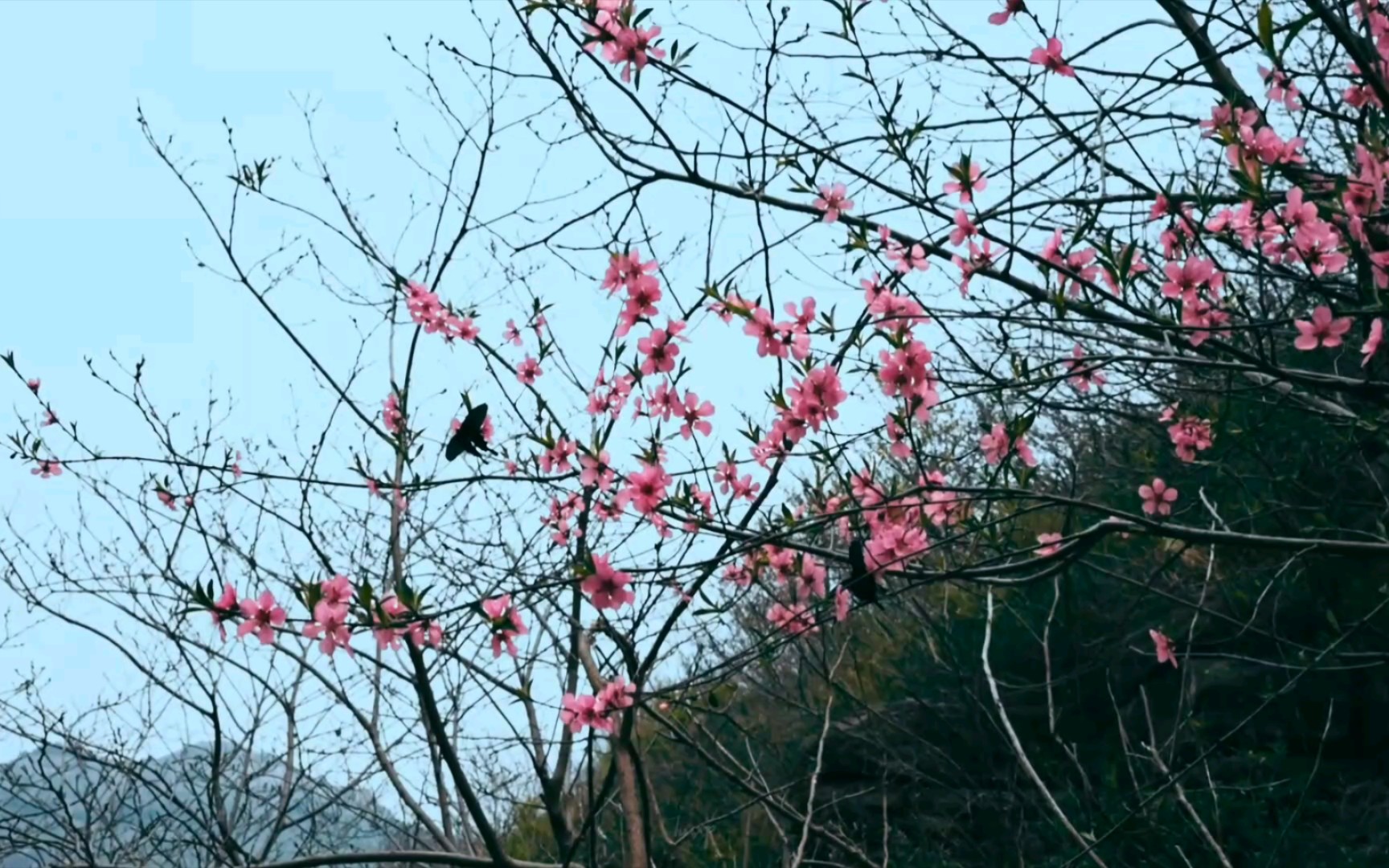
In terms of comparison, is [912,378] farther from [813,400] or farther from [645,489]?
[645,489]

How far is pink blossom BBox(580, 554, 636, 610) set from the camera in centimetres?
248

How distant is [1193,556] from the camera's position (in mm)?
6262

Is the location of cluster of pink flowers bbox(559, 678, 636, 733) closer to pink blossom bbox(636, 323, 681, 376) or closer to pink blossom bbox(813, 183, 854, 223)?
pink blossom bbox(636, 323, 681, 376)

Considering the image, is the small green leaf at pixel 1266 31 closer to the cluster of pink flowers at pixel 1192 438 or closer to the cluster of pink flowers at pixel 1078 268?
the cluster of pink flowers at pixel 1078 268

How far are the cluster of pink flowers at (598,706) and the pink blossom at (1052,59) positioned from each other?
73.7 inches

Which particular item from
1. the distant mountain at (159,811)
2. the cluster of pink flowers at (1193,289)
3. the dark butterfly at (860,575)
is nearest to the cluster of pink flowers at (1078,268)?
the cluster of pink flowers at (1193,289)

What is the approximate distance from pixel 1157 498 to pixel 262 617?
7.59 feet

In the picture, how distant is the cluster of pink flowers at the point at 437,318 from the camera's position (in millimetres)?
4281

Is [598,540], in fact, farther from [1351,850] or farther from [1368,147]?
[1351,850]

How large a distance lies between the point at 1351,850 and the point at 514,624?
12.7 feet

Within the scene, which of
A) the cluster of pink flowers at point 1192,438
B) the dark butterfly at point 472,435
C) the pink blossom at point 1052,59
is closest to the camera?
the dark butterfly at point 472,435

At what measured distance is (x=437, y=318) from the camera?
4297mm

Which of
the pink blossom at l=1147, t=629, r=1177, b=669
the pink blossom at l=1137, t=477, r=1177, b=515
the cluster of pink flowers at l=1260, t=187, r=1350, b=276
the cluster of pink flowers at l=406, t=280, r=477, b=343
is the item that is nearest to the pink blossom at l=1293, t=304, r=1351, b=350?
the cluster of pink flowers at l=1260, t=187, r=1350, b=276

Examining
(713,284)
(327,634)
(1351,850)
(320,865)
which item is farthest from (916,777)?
(327,634)
